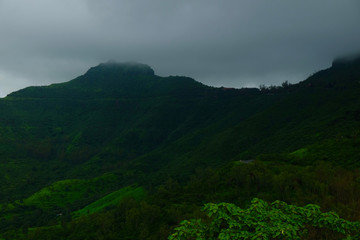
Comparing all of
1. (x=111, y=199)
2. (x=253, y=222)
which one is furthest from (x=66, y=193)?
(x=253, y=222)

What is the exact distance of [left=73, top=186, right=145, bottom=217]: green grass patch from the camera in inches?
5679

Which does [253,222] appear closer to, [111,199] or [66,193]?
[111,199]

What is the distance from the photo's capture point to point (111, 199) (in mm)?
154875

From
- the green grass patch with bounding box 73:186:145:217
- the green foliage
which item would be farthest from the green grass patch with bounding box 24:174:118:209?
the green foliage

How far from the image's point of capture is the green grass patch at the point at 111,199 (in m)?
144

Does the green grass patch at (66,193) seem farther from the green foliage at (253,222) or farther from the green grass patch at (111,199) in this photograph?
the green foliage at (253,222)

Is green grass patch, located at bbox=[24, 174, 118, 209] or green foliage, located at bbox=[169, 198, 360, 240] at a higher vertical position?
green foliage, located at bbox=[169, 198, 360, 240]

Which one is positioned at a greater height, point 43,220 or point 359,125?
point 359,125

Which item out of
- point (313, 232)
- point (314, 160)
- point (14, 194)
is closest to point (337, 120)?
point (314, 160)

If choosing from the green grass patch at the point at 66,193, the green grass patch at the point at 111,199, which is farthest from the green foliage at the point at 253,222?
the green grass patch at the point at 66,193

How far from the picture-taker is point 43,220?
441 ft

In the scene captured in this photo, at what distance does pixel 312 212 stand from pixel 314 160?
90519 mm

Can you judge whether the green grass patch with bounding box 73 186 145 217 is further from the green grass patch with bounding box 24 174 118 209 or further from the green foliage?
the green foliage

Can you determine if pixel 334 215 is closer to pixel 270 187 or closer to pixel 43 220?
pixel 270 187
